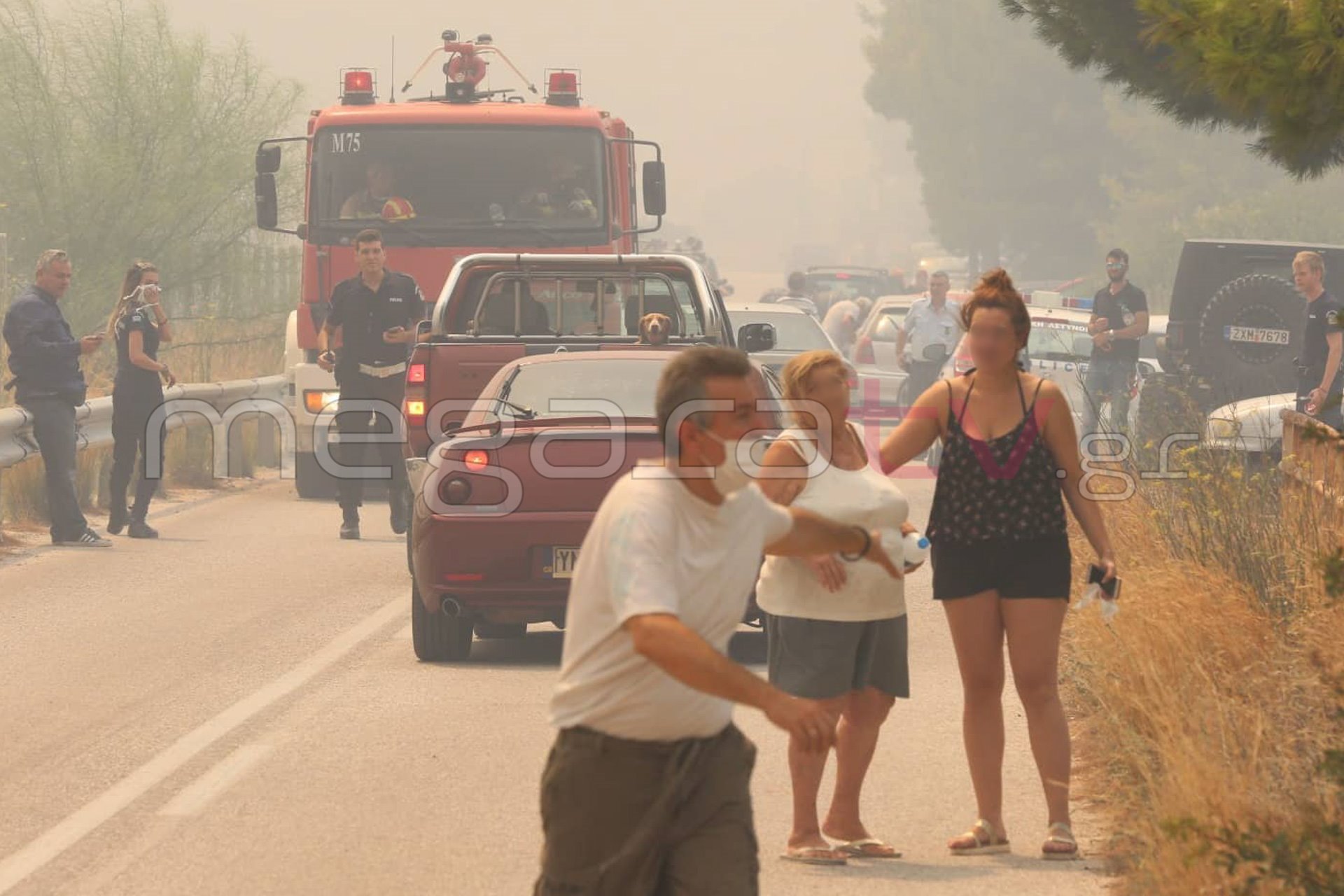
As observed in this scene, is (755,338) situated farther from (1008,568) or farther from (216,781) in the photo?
(1008,568)

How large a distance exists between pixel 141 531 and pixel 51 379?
1.29 meters

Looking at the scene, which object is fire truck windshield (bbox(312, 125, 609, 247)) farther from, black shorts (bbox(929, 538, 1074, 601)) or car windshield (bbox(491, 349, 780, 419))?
black shorts (bbox(929, 538, 1074, 601))

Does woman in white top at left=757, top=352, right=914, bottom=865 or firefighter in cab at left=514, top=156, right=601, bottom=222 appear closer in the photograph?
woman in white top at left=757, top=352, right=914, bottom=865

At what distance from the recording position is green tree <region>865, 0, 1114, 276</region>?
80.4m

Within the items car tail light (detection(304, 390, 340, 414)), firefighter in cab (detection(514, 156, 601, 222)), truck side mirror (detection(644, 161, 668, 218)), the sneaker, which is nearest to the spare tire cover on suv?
truck side mirror (detection(644, 161, 668, 218))

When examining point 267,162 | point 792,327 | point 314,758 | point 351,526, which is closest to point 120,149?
point 792,327

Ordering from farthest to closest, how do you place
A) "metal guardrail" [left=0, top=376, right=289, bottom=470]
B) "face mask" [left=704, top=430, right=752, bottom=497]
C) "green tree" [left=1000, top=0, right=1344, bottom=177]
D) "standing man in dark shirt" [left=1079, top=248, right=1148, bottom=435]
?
"standing man in dark shirt" [left=1079, top=248, right=1148, bottom=435], "metal guardrail" [left=0, top=376, right=289, bottom=470], "green tree" [left=1000, top=0, right=1344, bottom=177], "face mask" [left=704, top=430, right=752, bottom=497]

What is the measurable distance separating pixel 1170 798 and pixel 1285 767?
425 mm

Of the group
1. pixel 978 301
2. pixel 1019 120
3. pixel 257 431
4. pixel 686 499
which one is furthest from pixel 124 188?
pixel 1019 120

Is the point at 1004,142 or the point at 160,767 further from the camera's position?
the point at 1004,142

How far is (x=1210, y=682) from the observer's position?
7801 millimetres

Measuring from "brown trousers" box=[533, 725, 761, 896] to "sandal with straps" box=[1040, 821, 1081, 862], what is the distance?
7.97ft

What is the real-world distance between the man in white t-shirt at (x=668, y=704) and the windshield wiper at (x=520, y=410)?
5967mm

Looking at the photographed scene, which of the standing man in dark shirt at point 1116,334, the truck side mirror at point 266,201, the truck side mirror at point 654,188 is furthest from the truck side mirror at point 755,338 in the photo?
the standing man in dark shirt at point 1116,334
